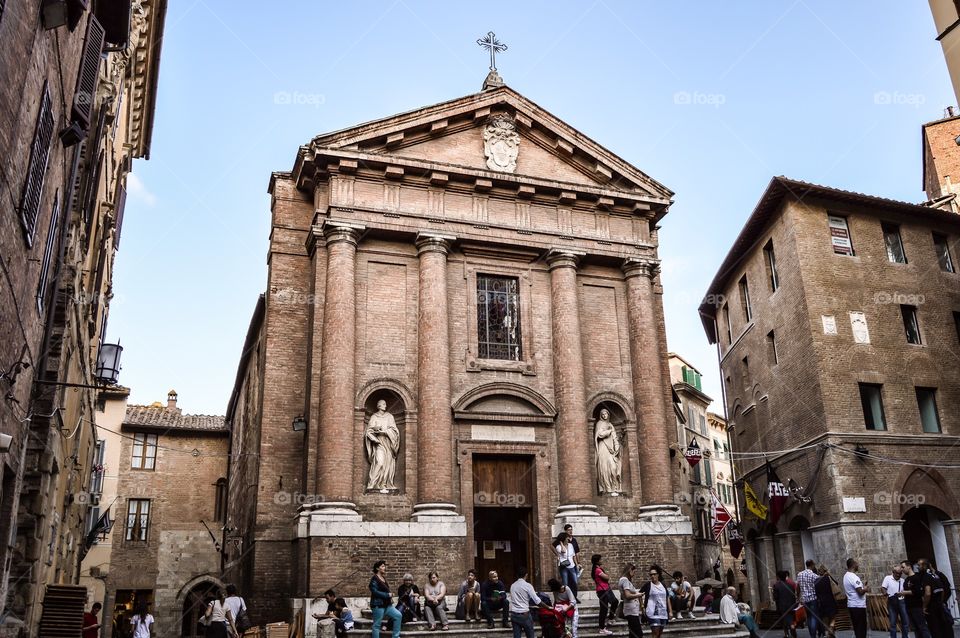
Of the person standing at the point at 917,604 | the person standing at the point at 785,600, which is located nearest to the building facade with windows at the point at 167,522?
the person standing at the point at 785,600

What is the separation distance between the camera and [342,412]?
20.7 meters

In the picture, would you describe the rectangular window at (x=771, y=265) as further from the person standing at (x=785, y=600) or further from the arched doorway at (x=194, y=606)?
the arched doorway at (x=194, y=606)

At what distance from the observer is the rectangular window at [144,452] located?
40.4 meters

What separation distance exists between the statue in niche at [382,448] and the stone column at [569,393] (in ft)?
14.5

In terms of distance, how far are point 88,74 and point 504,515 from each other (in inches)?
582

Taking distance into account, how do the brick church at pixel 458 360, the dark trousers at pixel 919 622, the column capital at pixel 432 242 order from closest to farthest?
the dark trousers at pixel 919 622, the brick church at pixel 458 360, the column capital at pixel 432 242

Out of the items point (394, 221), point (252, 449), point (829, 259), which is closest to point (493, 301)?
point (394, 221)

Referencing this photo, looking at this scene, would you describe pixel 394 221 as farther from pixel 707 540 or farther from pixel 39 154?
pixel 707 540

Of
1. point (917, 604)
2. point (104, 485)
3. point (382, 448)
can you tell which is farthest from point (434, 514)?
point (104, 485)

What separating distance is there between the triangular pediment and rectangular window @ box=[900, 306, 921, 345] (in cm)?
849

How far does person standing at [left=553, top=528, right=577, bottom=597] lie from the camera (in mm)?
17281

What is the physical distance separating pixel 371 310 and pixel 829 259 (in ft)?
47.5

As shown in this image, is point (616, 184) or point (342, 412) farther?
point (616, 184)

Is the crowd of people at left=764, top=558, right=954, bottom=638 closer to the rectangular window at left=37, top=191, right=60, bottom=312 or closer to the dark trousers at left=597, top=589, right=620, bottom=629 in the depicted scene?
the dark trousers at left=597, top=589, right=620, bottom=629
